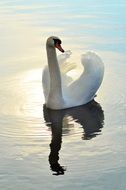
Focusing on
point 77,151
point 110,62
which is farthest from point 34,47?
point 77,151

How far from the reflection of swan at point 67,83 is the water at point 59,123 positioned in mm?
126

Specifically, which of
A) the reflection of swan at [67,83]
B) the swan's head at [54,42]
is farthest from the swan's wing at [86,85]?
the swan's head at [54,42]

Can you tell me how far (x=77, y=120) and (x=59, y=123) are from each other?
23 cm

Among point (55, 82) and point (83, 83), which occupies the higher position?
point (55, 82)

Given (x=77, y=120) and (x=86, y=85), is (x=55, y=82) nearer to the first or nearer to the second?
(x=86, y=85)

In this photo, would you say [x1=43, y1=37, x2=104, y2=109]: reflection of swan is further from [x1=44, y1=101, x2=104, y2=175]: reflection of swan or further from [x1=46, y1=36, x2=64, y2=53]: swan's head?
[x1=44, y1=101, x2=104, y2=175]: reflection of swan

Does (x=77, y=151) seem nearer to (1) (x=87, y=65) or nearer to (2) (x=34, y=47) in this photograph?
(1) (x=87, y=65)

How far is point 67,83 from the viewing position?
8.13 metres

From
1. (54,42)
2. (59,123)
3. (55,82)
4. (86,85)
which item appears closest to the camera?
(59,123)

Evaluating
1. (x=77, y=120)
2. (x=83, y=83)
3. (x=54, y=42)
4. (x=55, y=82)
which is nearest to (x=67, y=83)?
(x=83, y=83)

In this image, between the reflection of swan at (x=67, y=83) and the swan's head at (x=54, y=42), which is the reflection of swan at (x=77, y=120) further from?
the swan's head at (x=54, y=42)

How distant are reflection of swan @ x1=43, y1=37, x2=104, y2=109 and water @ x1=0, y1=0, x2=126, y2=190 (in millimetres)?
126

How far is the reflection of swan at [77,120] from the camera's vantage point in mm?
6488

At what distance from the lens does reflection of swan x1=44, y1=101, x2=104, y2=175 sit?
6488mm
